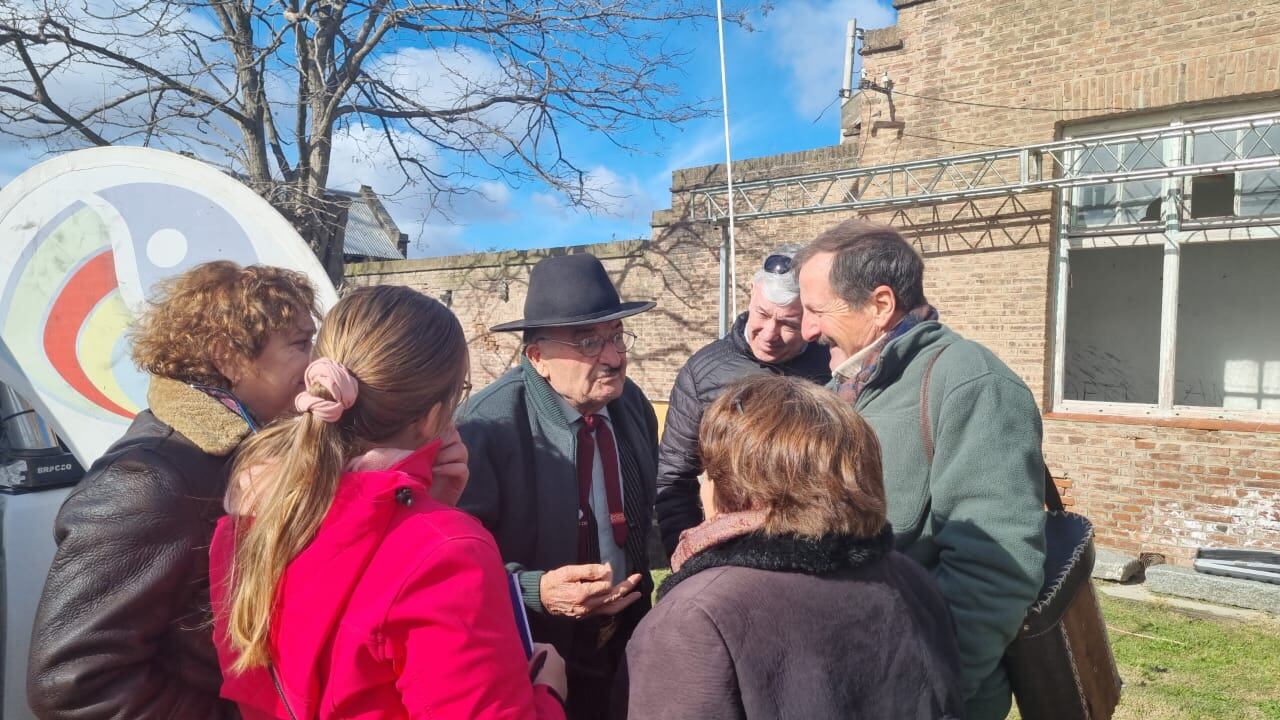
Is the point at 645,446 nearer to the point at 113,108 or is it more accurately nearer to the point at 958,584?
the point at 958,584

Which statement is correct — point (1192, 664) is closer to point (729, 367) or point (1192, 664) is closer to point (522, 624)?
point (729, 367)

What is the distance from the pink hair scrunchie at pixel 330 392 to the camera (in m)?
1.22

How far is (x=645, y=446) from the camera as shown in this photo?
2516 mm

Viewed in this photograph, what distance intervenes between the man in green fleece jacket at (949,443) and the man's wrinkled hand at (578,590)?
695 millimetres

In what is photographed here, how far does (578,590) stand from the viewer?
68.9 inches

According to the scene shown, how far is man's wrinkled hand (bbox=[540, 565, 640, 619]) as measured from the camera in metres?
1.75

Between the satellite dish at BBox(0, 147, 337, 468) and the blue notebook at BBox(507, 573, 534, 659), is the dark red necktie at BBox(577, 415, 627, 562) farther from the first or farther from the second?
the satellite dish at BBox(0, 147, 337, 468)

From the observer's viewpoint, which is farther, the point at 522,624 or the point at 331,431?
the point at 522,624

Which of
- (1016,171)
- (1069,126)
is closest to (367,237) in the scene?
(1016,171)

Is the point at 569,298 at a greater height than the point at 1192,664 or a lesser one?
greater

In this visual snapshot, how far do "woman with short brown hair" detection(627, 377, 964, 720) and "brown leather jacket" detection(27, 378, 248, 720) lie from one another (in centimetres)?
82

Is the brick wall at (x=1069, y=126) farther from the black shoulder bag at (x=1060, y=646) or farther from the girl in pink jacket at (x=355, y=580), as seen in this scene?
the girl in pink jacket at (x=355, y=580)

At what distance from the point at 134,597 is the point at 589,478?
3.95 feet

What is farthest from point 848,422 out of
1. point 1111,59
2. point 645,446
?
point 1111,59
